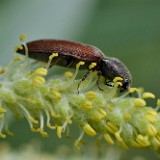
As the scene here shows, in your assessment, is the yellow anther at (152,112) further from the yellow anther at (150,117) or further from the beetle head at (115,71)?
the beetle head at (115,71)

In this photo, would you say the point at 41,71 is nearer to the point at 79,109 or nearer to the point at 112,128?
the point at 79,109

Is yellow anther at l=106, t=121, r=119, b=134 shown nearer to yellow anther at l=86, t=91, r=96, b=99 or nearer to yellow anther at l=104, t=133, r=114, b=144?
yellow anther at l=104, t=133, r=114, b=144

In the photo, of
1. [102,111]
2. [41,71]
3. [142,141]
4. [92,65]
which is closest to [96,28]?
[92,65]

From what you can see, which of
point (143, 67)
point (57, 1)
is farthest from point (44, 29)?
point (143, 67)

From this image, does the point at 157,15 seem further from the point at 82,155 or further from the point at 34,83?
the point at 34,83

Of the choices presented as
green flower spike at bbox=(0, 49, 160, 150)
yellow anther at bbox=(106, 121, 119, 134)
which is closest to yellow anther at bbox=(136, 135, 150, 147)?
green flower spike at bbox=(0, 49, 160, 150)

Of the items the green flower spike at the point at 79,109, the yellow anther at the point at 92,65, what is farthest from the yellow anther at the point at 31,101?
the yellow anther at the point at 92,65

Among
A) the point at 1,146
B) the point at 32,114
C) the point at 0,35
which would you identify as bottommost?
the point at 1,146

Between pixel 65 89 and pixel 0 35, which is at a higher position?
pixel 65 89
